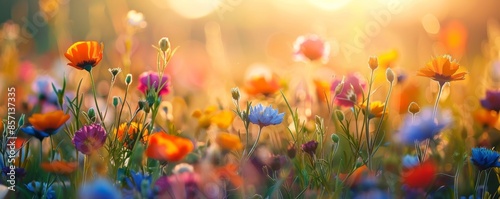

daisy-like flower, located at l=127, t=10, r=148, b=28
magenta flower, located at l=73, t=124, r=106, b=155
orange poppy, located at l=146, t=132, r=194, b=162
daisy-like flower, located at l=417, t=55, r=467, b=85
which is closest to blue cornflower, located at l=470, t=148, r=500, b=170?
daisy-like flower, located at l=417, t=55, r=467, b=85

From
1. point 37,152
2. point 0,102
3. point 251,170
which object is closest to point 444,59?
point 251,170

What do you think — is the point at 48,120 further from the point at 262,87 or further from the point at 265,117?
the point at 262,87

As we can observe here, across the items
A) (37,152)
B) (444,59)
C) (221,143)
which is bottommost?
(37,152)

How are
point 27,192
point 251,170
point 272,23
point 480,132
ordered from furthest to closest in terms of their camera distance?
point 272,23 → point 480,132 → point 251,170 → point 27,192

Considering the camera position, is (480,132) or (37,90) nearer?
(480,132)

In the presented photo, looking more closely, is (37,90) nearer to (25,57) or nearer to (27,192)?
(27,192)

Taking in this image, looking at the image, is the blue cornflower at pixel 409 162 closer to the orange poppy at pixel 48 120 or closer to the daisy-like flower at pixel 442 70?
the daisy-like flower at pixel 442 70

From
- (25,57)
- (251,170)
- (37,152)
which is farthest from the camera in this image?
(25,57)
